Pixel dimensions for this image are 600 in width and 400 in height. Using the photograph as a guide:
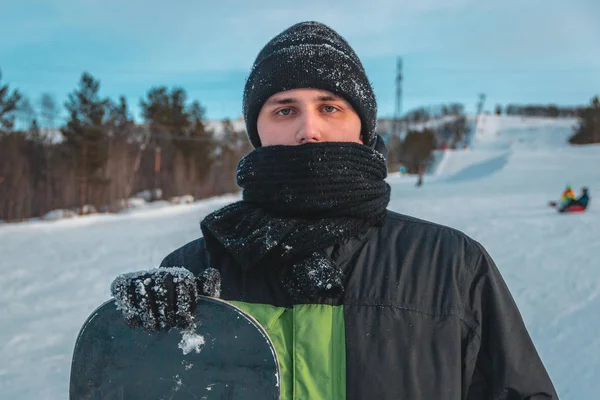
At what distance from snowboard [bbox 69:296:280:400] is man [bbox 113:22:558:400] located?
0.05m

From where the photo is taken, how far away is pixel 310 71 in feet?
4.77

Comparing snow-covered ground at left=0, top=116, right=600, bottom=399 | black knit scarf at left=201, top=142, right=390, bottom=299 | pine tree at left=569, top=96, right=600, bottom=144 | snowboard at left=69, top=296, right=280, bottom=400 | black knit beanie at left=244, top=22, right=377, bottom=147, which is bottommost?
snow-covered ground at left=0, top=116, right=600, bottom=399

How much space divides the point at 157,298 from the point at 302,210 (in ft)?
1.56

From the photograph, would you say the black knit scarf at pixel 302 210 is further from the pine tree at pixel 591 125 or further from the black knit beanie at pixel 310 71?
the pine tree at pixel 591 125

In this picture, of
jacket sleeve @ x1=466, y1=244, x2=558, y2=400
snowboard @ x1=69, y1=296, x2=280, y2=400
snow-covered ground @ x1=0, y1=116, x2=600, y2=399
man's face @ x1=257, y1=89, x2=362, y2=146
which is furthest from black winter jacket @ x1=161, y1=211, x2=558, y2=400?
snow-covered ground @ x1=0, y1=116, x2=600, y2=399

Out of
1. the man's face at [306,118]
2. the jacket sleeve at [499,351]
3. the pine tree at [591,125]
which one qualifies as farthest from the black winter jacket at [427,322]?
the pine tree at [591,125]

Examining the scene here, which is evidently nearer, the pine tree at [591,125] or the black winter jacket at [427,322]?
the black winter jacket at [427,322]

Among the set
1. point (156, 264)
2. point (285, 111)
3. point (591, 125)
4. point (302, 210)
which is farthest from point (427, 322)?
point (591, 125)

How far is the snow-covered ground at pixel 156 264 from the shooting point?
3922 millimetres

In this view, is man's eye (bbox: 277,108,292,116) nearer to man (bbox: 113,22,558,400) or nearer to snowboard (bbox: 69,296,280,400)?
man (bbox: 113,22,558,400)


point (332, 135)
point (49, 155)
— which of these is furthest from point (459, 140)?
point (332, 135)

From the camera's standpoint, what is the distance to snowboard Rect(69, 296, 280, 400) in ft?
3.86

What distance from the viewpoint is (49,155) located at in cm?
→ 2277

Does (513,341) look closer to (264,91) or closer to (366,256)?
(366,256)
